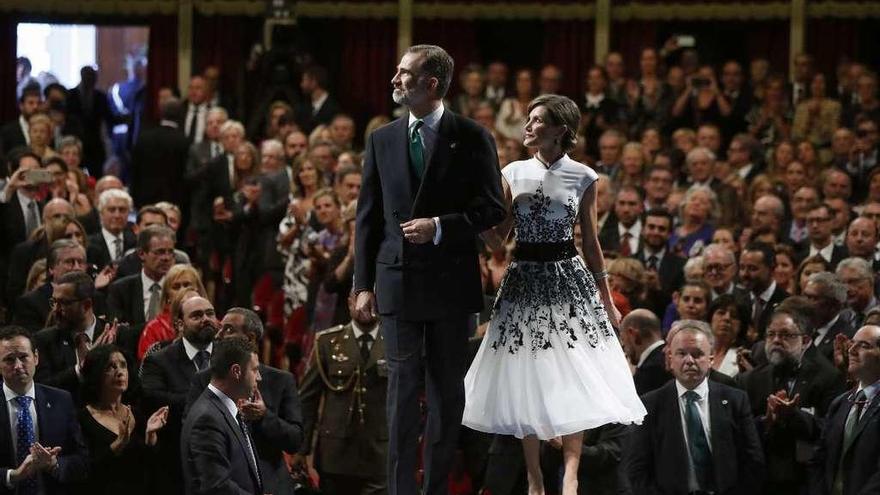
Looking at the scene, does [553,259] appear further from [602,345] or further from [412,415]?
[412,415]

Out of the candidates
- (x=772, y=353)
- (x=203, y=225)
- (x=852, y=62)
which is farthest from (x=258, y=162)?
(x=852, y=62)

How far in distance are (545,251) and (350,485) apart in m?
2.73

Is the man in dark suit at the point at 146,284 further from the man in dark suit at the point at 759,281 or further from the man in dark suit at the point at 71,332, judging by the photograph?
the man in dark suit at the point at 759,281

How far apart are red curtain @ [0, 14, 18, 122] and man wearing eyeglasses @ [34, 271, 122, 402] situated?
7995 mm

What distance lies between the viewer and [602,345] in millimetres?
6477

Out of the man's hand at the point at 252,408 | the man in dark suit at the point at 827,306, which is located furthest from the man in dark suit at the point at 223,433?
the man in dark suit at the point at 827,306

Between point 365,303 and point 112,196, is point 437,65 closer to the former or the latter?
point 365,303

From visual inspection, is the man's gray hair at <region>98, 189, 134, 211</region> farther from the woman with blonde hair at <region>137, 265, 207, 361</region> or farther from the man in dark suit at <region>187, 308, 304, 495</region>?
the man in dark suit at <region>187, 308, 304, 495</region>

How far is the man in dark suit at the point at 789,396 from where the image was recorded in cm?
807

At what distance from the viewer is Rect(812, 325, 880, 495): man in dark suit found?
763 centimetres

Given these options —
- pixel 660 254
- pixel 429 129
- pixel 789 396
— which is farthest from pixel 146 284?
pixel 429 129

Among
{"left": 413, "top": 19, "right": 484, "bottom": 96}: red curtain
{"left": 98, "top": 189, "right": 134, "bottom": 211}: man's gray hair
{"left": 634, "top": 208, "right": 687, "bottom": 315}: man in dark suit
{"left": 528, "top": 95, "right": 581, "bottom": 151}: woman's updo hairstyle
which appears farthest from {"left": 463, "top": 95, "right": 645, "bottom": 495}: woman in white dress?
{"left": 413, "top": 19, "right": 484, "bottom": 96}: red curtain

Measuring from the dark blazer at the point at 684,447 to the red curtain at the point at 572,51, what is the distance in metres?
9.21

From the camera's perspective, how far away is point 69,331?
8.73 metres
